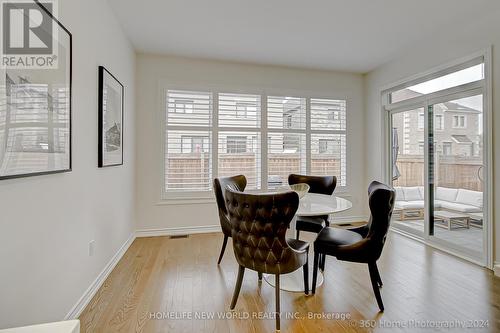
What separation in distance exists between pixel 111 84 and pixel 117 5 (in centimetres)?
82

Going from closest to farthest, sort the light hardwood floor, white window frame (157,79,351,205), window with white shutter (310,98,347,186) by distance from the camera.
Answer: the light hardwood floor
white window frame (157,79,351,205)
window with white shutter (310,98,347,186)

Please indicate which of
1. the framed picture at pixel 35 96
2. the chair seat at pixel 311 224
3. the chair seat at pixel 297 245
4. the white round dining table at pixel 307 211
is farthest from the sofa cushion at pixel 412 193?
the framed picture at pixel 35 96

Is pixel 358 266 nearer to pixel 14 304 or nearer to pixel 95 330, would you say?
pixel 95 330

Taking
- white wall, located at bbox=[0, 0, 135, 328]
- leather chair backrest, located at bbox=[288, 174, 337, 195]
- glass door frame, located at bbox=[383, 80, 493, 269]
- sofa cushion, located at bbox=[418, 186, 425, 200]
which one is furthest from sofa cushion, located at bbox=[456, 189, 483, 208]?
white wall, located at bbox=[0, 0, 135, 328]

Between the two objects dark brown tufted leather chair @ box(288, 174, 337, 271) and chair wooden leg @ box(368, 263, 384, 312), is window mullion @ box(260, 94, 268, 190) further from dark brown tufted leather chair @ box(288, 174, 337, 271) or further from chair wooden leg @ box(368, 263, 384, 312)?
chair wooden leg @ box(368, 263, 384, 312)

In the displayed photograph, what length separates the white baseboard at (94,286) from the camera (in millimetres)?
1847

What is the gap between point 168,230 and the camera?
388 cm

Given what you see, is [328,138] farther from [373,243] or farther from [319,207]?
[373,243]

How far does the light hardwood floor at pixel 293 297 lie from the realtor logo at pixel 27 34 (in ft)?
5.74

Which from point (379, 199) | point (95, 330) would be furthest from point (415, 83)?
point (95, 330)

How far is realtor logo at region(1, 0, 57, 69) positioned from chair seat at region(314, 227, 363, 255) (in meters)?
2.29

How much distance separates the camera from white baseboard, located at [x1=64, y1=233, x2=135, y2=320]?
72.7 inches

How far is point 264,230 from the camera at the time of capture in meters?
1.70

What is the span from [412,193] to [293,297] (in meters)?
2.81
